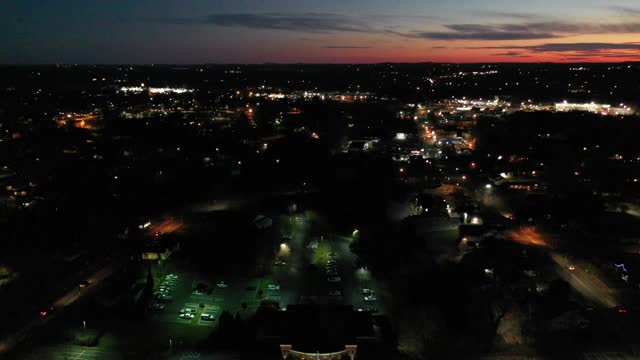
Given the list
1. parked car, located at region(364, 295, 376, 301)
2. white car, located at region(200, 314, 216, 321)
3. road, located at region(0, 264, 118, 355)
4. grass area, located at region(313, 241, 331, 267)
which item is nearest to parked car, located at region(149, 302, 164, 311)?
white car, located at region(200, 314, 216, 321)

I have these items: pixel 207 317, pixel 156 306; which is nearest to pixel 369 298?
pixel 207 317

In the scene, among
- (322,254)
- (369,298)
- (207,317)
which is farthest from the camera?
(322,254)

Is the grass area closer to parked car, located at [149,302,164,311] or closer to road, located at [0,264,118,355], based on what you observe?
parked car, located at [149,302,164,311]

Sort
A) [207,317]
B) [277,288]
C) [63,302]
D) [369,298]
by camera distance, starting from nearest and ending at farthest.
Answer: [207,317] < [63,302] < [369,298] < [277,288]

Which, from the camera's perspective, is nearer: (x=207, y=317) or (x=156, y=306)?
(x=207, y=317)

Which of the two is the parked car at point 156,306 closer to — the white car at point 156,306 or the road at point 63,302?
the white car at point 156,306

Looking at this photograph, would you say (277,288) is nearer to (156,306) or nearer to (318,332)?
(156,306)

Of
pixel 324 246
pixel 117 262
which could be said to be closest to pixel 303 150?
pixel 324 246

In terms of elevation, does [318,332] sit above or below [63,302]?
above
